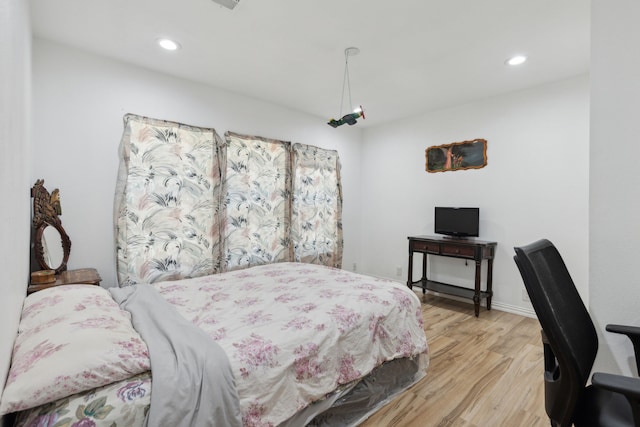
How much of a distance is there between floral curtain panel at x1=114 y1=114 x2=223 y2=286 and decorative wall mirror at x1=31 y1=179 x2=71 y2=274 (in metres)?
0.38

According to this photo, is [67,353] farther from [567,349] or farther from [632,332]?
[632,332]

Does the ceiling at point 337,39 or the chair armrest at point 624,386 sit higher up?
the ceiling at point 337,39

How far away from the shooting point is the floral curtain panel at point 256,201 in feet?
11.1

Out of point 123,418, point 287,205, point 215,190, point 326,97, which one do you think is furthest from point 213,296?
point 326,97

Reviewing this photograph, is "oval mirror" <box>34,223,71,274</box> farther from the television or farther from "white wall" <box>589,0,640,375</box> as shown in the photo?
the television

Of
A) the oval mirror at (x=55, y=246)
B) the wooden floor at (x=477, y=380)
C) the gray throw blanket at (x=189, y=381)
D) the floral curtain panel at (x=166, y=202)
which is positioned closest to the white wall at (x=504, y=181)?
the wooden floor at (x=477, y=380)

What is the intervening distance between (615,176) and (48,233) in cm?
352

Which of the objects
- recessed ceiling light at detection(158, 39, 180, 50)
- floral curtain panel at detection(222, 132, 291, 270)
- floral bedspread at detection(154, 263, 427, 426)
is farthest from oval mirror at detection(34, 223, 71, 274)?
recessed ceiling light at detection(158, 39, 180, 50)

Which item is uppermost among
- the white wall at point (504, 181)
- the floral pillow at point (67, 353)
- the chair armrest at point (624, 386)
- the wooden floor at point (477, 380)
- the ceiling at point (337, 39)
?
the ceiling at point (337, 39)

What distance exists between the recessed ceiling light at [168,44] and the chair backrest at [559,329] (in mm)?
2777

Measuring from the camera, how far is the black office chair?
946mm

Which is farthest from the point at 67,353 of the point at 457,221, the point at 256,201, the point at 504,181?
the point at 504,181

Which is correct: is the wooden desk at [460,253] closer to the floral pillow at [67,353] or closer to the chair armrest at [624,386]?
the chair armrest at [624,386]

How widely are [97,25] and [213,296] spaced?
85.3 inches
